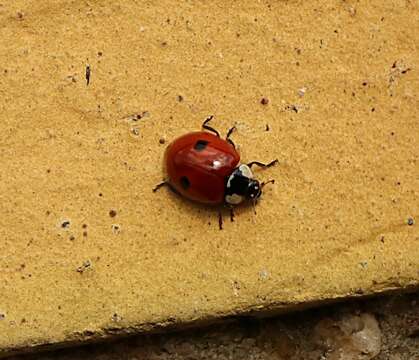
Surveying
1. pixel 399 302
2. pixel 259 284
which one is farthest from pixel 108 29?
pixel 399 302

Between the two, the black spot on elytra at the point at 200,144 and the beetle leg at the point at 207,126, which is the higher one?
the beetle leg at the point at 207,126

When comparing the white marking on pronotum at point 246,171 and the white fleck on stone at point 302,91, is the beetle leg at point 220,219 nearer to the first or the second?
the white marking on pronotum at point 246,171

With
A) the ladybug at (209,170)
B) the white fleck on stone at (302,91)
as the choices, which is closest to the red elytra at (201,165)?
the ladybug at (209,170)

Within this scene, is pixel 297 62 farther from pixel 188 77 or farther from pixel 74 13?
pixel 74 13

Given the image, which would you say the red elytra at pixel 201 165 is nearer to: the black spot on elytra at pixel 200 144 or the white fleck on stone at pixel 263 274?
the black spot on elytra at pixel 200 144

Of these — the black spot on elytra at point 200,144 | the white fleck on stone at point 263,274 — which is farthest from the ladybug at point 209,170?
the white fleck on stone at point 263,274

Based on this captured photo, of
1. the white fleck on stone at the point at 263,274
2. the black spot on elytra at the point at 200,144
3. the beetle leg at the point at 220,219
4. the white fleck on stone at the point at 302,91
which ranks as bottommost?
the white fleck on stone at the point at 263,274
